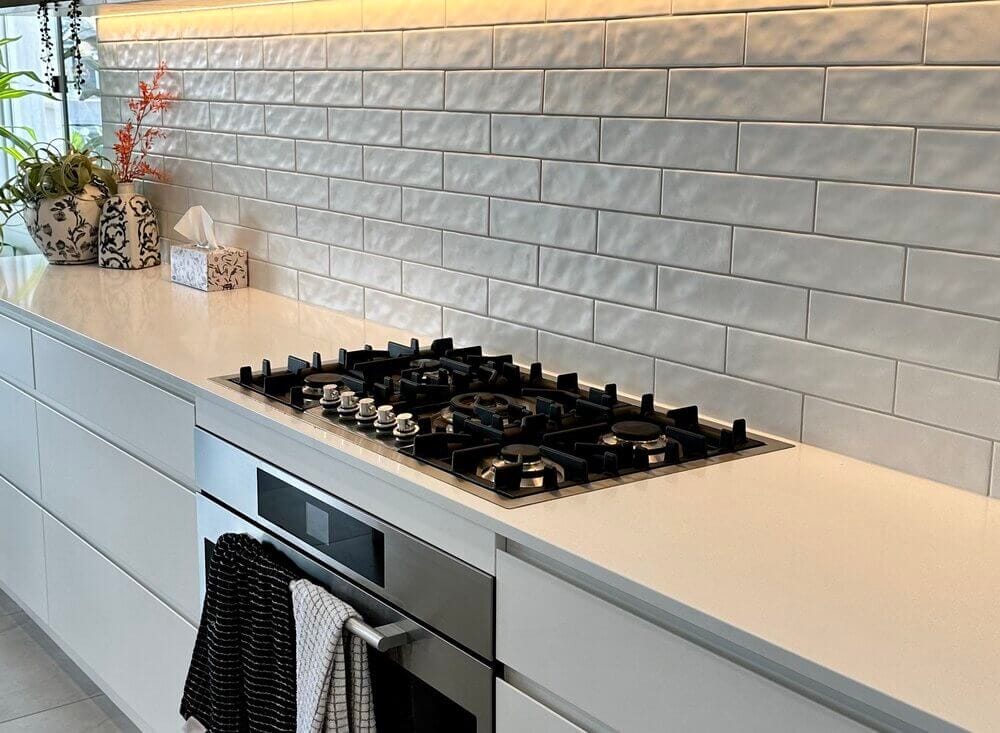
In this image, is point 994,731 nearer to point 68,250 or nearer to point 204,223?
point 204,223

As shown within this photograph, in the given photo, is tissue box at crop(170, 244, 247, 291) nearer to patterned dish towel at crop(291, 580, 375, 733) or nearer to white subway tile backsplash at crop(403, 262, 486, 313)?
white subway tile backsplash at crop(403, 262, 486, 313)

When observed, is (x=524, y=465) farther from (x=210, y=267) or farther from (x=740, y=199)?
(x=210, y=267)

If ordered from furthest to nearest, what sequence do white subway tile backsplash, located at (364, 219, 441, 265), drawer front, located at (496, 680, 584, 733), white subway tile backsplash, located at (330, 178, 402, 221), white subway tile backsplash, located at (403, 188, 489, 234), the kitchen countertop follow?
white subway tile backsplash, located at (330, 178, 402, 221), white subway tile backsplash, located at (364, 219, 441, 265), white subway tile backsplash, located at (403, 188, 489, 234), drawer front, located at (496, 680, 584, 733), the kitchen countertop

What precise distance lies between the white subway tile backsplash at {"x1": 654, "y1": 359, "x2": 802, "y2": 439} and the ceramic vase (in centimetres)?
215

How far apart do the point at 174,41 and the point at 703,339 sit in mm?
2095

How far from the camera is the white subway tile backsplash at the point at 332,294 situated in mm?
2832

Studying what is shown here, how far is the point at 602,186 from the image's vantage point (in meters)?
2.12

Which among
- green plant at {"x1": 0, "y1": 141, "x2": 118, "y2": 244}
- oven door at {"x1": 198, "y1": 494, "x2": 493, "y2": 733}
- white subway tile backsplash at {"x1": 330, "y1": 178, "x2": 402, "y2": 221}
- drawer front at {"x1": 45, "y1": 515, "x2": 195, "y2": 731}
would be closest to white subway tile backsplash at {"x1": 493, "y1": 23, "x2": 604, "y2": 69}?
white subway tile backsplash at {"x1": 330, "y1": 178, "x2": 402, "y2": 221}

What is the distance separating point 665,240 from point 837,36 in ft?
1.51

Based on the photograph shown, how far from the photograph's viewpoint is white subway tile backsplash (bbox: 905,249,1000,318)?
1.58m

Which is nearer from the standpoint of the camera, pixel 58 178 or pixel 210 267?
pixel 210 267

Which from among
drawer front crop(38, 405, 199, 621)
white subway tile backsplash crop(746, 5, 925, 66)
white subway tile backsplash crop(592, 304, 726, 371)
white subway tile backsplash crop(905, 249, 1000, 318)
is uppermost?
white subway tile backsplash crop(746, 5, 925, 66)

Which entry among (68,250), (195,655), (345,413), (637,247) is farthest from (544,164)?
(68,250)

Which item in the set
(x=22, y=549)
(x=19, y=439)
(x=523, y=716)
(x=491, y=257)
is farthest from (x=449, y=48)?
(x=22, y=549)
